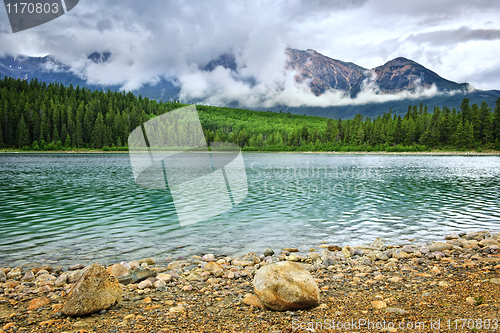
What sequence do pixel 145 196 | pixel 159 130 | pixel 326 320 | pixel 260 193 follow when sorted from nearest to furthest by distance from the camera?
pixel 326 320
pixel 159 130
pixel 145 196
pixel 260 193

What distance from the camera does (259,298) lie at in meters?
7.23

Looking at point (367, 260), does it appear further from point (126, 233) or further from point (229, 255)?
point (126, 233)

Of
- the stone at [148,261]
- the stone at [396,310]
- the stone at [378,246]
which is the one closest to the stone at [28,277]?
the stone at [148,261]

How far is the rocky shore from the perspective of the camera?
626cm

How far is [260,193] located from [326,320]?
26127 millimetres

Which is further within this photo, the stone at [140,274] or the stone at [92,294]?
the stone at [140,274]

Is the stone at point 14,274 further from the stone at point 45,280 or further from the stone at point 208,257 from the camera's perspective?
the stone at point 208,257

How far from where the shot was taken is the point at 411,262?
11133 millimetres

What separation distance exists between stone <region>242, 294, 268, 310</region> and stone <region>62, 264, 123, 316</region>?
304 centimetres

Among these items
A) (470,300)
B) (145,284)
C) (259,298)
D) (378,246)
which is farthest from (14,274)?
(378,246)

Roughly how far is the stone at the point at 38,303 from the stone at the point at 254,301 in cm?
479

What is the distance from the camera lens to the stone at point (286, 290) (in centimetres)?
694

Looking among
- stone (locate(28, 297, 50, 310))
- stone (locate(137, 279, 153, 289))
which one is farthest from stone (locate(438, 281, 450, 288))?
stone (locate(28, 297, 50, 310))

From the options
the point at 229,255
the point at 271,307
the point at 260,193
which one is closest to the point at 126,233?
the point at 229,255
